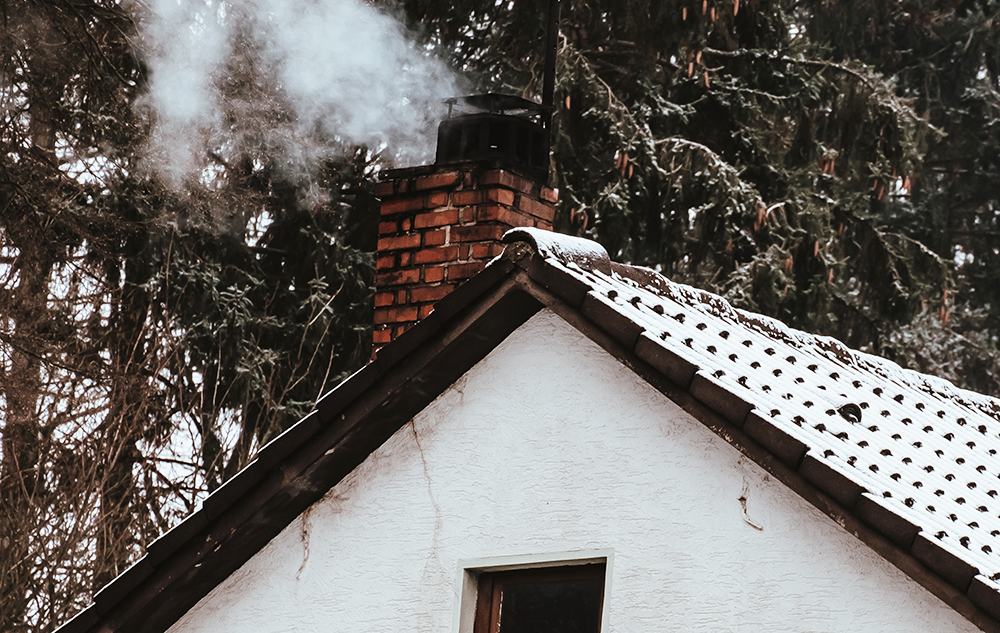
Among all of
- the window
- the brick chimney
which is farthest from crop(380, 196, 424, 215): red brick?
the window

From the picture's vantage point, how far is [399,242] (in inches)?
289

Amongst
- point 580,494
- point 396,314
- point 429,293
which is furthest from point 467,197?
point 580,494

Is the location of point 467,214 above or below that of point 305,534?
above

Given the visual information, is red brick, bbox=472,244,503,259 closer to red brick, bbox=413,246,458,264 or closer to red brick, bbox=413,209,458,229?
red brick, bbox=413,246,458,264

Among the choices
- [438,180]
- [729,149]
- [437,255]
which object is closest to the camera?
[437,255]

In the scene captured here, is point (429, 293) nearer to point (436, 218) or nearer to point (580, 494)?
point (436, 218)

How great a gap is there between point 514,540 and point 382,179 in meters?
2.57

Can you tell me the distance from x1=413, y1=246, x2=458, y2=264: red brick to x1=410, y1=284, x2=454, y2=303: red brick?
0.47 feet

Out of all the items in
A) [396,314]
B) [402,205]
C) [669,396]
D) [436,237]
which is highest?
[402,205]

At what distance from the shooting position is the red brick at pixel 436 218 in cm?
720

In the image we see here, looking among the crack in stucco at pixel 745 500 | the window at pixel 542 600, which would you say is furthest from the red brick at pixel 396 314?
the crack in stucco at pixel 745 500

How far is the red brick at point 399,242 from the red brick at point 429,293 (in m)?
0.25

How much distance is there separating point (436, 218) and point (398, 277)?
383 millimetres

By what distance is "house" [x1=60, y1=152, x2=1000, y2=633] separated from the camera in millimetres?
4945
